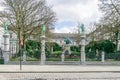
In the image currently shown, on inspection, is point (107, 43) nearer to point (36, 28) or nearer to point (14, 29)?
point (36, 28)

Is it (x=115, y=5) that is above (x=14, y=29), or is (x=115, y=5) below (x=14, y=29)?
above

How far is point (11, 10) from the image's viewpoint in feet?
180

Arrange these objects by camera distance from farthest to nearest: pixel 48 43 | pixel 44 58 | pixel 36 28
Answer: pixel 48 43
pixel 36 28
pixel 44 58

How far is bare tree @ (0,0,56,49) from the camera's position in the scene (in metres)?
54.7

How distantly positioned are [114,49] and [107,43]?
1663mm

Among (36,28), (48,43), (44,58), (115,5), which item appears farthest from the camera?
(48,43)

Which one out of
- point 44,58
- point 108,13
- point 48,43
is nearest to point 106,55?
point 44,58

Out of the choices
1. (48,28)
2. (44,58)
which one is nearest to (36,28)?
(48,28)

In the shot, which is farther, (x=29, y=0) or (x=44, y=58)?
(x=29, y=0)

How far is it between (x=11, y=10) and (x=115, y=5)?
17.1 meters

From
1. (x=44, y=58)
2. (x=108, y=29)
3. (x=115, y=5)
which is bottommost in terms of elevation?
(x=44, y=58)

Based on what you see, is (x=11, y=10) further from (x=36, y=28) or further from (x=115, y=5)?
(x=115, y=5)

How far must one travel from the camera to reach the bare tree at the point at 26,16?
179 feet

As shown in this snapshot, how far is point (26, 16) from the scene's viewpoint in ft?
183
